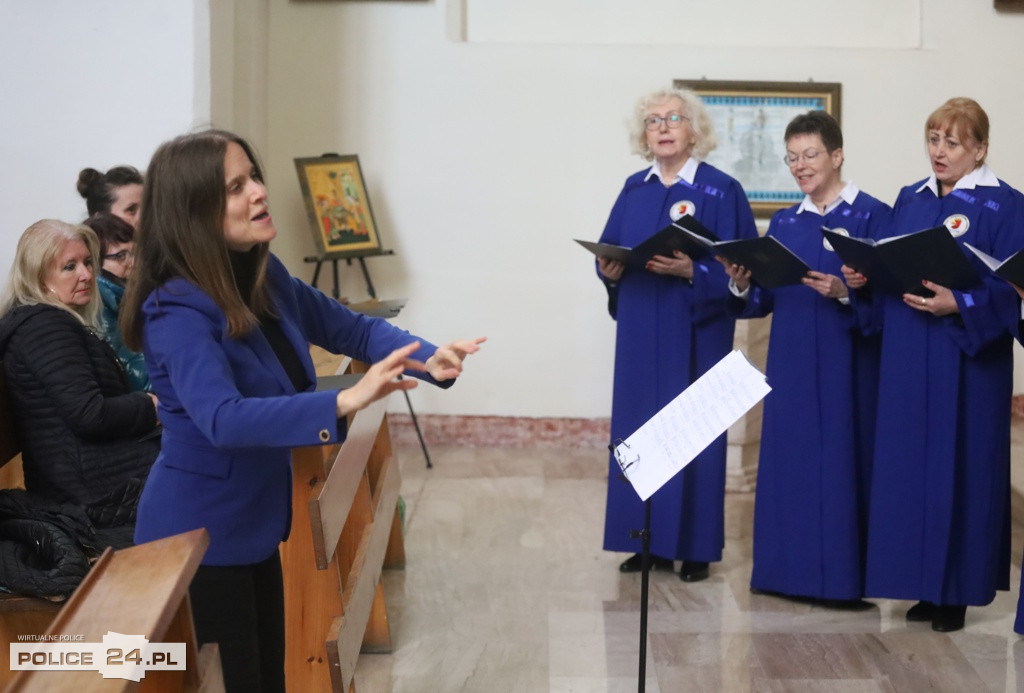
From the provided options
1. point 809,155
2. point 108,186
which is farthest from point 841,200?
point 108,186

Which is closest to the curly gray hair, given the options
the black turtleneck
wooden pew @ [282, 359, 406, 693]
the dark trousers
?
wooden pew @ [282, 359, 406, 693]

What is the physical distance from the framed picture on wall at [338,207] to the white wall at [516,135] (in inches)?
11.9

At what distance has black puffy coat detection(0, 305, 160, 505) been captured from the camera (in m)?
3.17

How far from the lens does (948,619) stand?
388cm

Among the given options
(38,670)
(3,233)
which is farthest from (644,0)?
(38,670)

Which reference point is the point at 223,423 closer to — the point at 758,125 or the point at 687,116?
the point at 687,116

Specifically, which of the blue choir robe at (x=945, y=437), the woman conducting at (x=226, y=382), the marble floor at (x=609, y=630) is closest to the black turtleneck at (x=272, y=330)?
the woman conducting at (x=226, y=382)

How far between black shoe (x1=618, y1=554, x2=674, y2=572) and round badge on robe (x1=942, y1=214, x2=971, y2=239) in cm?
163

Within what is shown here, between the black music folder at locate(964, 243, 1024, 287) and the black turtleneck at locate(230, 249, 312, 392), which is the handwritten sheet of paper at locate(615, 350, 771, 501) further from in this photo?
the black music folder at locate(964, 243, 1024, 287)

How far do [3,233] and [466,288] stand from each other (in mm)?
2550

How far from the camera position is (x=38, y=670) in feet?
4.32

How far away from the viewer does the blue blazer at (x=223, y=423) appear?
1927 millimetres

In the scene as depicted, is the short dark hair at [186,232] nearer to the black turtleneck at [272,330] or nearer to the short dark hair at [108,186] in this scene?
the black turtleneck at [272,330]

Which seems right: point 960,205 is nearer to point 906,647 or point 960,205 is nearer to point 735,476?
point 906,647
